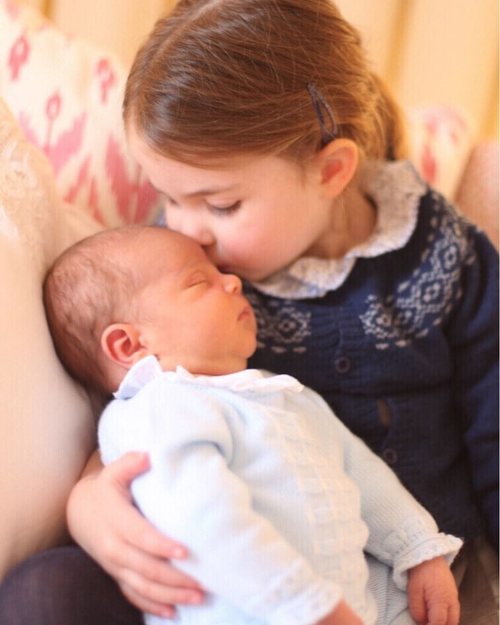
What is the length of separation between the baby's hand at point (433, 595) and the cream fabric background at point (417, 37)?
2.70ft

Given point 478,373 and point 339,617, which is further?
point 478,373

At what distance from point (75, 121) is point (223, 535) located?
692 mm

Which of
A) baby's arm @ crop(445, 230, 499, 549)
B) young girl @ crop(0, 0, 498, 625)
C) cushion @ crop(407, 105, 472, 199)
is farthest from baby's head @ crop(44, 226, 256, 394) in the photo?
cushion @ crop(407, 105, 472, 199)

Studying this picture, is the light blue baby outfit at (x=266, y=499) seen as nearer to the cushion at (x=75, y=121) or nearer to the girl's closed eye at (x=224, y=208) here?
the girl's closed eye at (x=224, y=208)

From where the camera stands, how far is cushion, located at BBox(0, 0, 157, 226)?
1172mm

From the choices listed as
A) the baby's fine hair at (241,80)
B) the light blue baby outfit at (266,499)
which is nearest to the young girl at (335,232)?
the baby's fine hair at (241,80)

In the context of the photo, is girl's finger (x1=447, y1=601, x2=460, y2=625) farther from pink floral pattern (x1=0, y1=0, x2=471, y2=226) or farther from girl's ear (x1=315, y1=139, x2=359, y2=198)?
pink floral pattern (x1=0, y1=0, x2=471, y2=226)

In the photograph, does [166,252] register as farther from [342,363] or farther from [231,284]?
[342,363]

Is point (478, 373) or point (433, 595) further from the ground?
point (478, 373)

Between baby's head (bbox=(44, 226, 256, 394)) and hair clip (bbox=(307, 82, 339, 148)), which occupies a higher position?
hair clip (bbox=(307, 82, 339, 148))

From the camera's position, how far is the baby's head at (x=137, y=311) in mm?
894

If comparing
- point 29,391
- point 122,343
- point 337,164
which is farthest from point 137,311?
point 337,164

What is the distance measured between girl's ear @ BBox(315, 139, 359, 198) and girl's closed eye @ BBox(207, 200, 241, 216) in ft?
0.41

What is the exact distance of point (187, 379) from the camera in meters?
0.86
